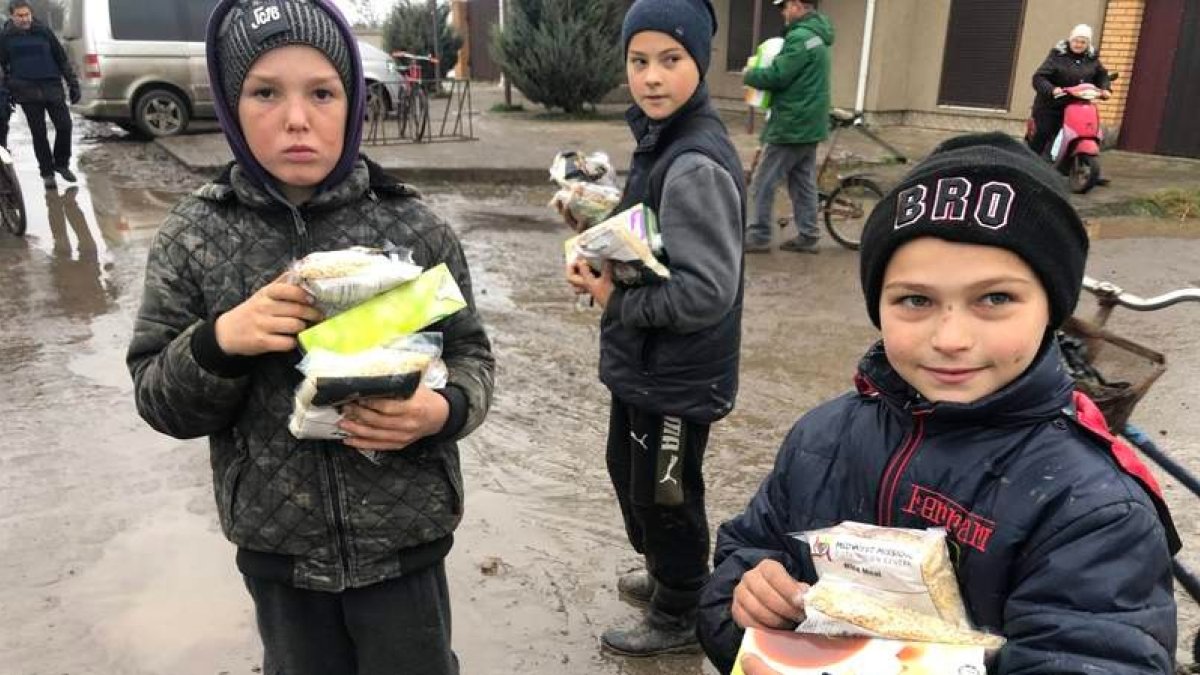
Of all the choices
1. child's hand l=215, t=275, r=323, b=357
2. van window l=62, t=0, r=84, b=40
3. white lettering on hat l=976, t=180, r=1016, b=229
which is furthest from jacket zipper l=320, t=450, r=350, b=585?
van window l=62, t=0, r=84, b=40

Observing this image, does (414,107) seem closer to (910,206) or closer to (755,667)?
(910,206)

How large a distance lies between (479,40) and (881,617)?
25458 millimetres

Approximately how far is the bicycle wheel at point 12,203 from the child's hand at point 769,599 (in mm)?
8034

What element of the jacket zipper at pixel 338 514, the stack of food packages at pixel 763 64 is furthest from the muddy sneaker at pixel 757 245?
the jacket zipper at pixel 338 514

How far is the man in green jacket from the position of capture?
23.7 feet

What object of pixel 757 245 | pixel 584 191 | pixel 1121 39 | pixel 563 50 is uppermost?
pixel 1121 39

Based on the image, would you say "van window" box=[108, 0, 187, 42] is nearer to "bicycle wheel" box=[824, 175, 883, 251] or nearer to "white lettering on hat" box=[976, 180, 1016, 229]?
"bicycle wheel" box=[824, 175, 883, 251]

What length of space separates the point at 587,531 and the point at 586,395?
125 cm

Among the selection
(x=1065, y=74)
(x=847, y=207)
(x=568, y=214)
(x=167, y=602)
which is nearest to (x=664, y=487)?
(x=568, y=214)

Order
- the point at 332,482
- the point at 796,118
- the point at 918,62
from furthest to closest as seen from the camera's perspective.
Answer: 1. the point at 918,62
2. the point at 796,118
3. the point at 332,482

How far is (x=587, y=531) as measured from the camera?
3.48 metres

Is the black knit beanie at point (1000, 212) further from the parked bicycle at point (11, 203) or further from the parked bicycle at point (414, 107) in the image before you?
the parked bicycle at point (414, 107)

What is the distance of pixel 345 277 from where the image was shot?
151 centimetres

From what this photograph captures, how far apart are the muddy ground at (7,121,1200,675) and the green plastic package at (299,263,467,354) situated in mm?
1582
